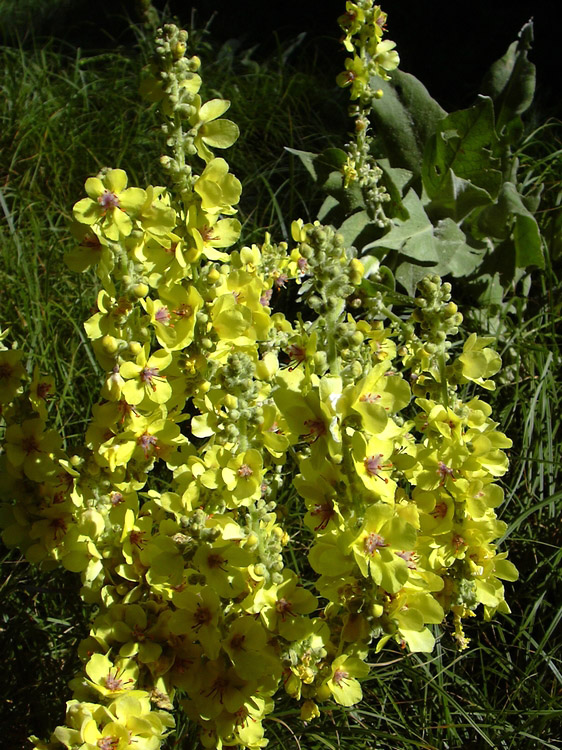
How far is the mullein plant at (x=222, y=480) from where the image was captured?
115cm

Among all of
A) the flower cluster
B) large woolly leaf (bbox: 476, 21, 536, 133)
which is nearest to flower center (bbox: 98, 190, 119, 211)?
the flower cluster

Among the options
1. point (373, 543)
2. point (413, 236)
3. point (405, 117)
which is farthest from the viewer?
point (405, 117)

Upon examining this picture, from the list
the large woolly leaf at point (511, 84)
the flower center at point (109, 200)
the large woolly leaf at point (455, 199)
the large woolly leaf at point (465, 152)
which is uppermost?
the flower center at point (109, 200)

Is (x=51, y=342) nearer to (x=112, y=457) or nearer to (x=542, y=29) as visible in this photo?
(x=112, y=457)

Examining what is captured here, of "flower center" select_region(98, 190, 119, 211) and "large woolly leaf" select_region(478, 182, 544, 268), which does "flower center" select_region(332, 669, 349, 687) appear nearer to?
"flower center" select_region(98, 190, 119, 211)

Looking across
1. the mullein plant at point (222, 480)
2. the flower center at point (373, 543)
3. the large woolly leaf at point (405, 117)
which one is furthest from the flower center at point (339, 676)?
the large woolly leaf at point (405, 117)

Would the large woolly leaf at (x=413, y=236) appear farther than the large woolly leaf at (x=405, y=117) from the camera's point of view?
No

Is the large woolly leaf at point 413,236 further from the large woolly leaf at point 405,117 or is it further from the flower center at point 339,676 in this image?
the flower center at point 339,676

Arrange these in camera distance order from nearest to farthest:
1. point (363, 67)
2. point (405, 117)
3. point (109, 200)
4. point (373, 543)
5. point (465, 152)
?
1. point (373, 543)
2. point (109, 200)
3. point (363, 67)
4. point (465, 152)
5. point (405, 117)

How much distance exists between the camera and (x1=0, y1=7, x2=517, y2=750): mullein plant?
3.76 ft

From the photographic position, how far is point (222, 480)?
1219 mm

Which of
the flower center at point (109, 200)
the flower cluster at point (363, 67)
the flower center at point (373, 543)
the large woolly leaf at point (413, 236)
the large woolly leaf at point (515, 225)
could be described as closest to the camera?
the flower center at point (373, 543)

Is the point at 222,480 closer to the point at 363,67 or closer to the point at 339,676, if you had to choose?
the point at 339,676

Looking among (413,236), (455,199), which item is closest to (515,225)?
(455,199)
